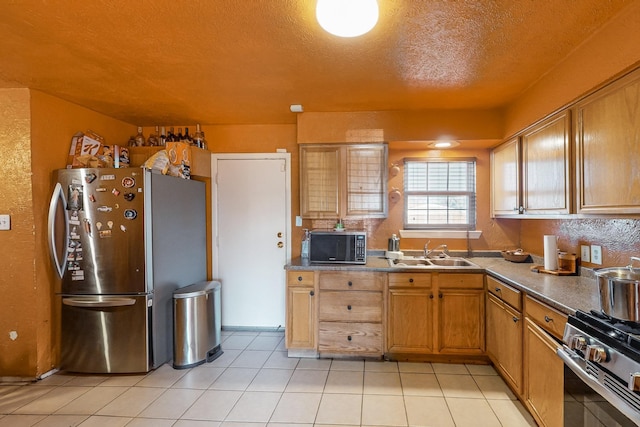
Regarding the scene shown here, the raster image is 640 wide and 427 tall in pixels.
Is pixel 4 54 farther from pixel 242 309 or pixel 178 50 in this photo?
pixel 242 309

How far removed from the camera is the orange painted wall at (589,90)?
1565 mm

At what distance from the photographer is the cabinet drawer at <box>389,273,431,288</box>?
277 cm

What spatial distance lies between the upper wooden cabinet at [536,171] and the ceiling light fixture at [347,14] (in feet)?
4.88

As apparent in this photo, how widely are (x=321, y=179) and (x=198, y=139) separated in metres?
1.43

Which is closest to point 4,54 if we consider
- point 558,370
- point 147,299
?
point 147,299

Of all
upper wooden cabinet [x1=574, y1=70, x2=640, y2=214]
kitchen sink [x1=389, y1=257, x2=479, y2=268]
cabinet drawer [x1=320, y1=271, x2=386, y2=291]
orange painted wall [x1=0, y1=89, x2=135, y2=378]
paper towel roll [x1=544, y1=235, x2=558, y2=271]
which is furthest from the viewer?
kitchen sink [x1=389, y1=257, x2=479, y2=268]

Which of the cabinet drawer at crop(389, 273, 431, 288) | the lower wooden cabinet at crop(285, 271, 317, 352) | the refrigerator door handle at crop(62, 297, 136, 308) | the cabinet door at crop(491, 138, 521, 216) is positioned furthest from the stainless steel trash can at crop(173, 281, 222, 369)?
the cabinet door at crop(491, 138, 521, 216)

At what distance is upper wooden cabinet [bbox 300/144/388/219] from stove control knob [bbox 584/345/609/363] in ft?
6.56

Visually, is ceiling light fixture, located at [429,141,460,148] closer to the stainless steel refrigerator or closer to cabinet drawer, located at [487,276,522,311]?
cabinet drawer, located at [487,276,522,311]

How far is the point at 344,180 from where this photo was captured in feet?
10.4

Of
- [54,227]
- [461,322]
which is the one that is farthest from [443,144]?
[54,227]

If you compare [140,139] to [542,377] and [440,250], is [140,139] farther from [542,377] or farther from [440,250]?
[542,377]

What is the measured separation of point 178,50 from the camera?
1939 mm

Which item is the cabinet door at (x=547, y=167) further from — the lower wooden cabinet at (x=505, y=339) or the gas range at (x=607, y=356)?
the gas range at (x=607, y=356)
